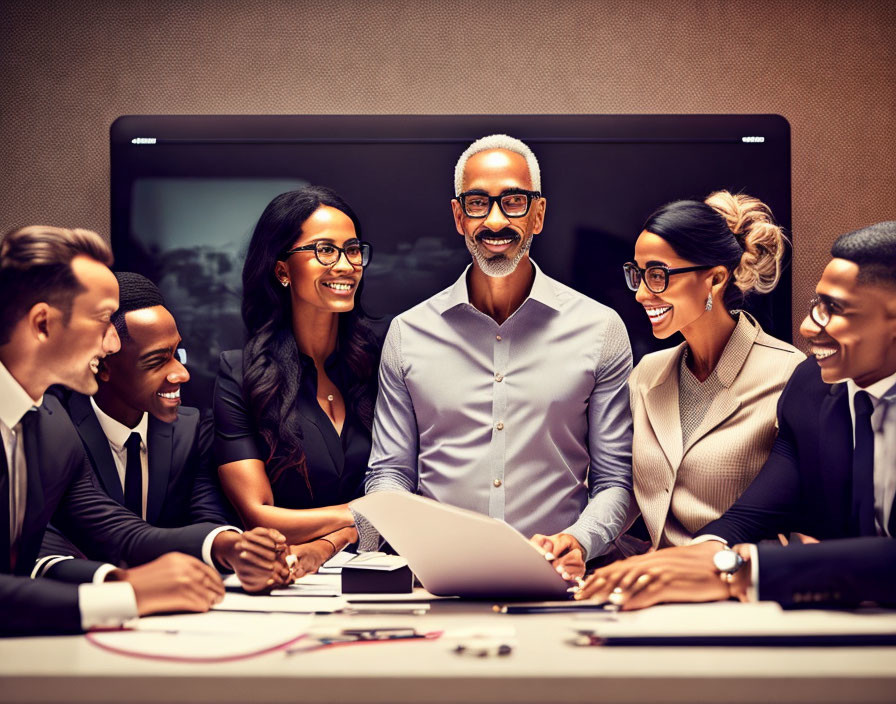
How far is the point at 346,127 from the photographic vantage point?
3326 mm

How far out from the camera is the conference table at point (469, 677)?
1233mm

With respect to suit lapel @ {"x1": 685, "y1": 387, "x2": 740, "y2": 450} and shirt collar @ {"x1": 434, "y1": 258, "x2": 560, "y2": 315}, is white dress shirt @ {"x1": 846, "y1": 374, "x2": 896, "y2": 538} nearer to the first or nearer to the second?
suit lapel @ {"x1": 685, "y1": 387, "x2": 740, "y2": 450}

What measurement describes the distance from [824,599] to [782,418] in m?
0.52

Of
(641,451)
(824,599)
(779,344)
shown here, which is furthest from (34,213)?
(824,599)

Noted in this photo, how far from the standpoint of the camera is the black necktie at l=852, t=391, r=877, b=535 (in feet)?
5.66

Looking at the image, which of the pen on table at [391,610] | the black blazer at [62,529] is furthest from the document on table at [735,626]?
the black blazer at [62,529]

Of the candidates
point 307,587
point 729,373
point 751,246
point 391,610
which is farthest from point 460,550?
point 751,246

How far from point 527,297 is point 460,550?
1.04 meters

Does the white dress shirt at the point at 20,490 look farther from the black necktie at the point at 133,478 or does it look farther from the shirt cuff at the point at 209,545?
the black necktie at the point at 133,478

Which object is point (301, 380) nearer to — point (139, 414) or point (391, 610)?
point (139, 414)

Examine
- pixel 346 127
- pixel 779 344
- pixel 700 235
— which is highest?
pixel 346 127

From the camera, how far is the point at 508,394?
2432 millimetres

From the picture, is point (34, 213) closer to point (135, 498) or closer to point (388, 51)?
point (388, 51)

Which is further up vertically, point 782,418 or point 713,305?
point 713,305
